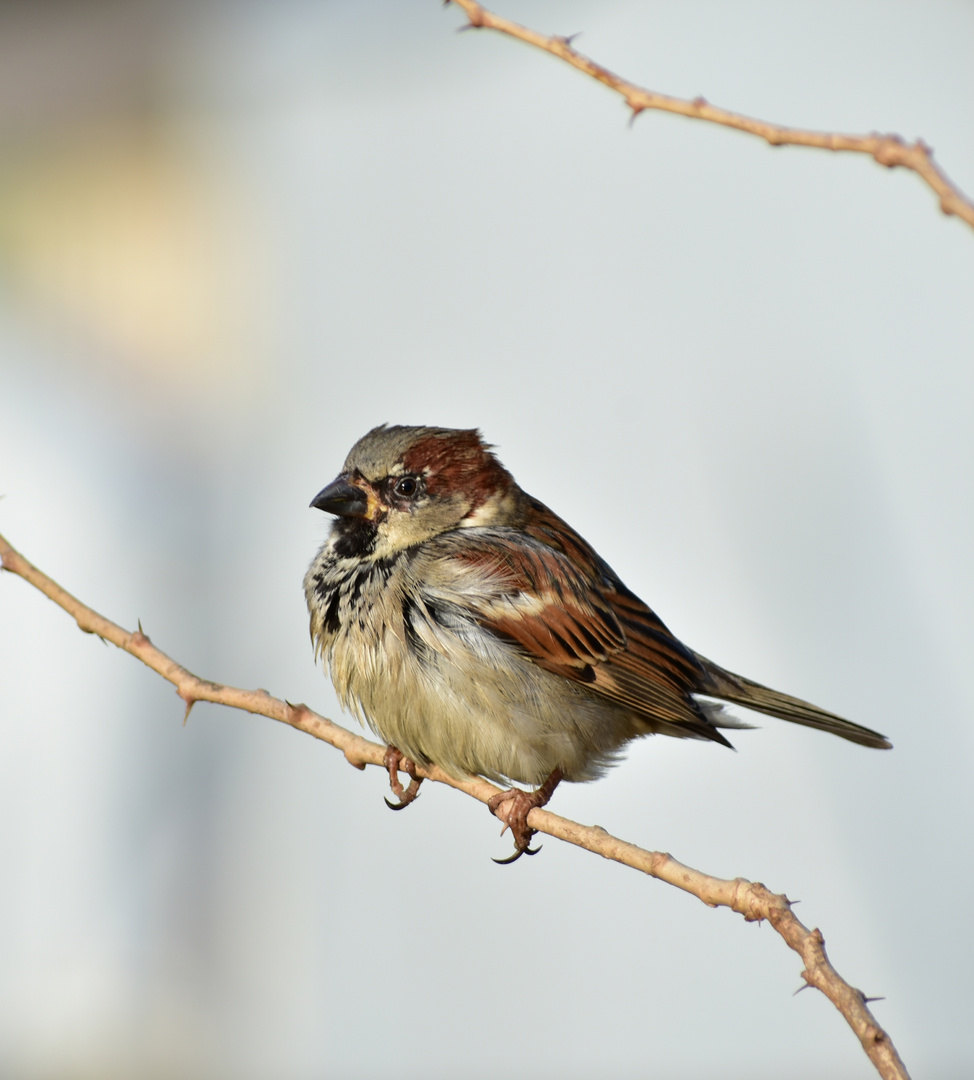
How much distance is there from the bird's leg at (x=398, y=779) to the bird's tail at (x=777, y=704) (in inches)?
34.2

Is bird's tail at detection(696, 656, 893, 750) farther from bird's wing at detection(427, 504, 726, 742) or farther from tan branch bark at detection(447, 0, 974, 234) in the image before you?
tan branch bark at detection(447, 0, 974, 234)

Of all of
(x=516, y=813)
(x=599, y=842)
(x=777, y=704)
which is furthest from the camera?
(x=777, y=704)

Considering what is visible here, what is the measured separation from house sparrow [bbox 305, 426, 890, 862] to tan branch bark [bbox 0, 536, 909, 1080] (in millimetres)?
143

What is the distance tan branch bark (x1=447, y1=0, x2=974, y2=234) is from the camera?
40.1 inches

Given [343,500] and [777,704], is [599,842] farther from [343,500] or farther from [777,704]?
[777,704]

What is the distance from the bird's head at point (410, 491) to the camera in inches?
112

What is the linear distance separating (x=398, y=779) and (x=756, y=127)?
6.41 feet

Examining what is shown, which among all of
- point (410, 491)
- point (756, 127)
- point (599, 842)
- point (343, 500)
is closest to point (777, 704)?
point (410, 491)

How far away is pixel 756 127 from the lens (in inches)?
45.0

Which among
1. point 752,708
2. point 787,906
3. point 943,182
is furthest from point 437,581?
point 943,182

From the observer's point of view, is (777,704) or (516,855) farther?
(777,704)

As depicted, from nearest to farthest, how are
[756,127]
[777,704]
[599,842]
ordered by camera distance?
[756,127] < [599,842] < [777,704]

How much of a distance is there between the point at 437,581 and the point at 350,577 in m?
0.20

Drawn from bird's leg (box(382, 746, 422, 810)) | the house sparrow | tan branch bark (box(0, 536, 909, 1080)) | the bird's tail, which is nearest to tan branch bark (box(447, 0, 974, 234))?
tan branch bark (box(0, 536, 909, 1080))
